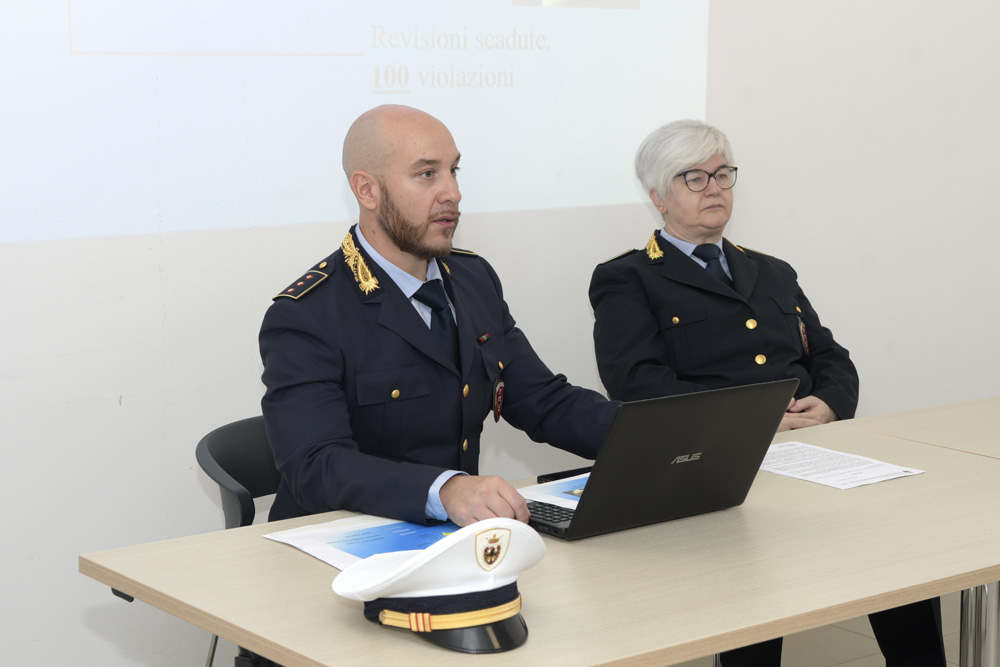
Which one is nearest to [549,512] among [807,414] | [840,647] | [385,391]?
[385,391]

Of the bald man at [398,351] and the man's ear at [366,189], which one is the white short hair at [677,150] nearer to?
the bald man at [398,351]

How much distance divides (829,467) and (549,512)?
2.06 ft

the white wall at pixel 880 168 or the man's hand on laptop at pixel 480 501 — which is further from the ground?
the white wall at pixel 880 168

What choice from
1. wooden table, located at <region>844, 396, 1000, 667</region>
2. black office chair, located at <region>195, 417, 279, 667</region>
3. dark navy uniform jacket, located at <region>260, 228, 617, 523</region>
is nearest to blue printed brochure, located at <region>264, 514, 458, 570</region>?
dark navy uniform jacket, located at <region>260, 228, 617, 523</region>

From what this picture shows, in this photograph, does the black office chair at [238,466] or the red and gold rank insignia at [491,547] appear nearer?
the red and gold rank insignia at [491,547]

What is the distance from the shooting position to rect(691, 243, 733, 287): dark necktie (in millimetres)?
2959

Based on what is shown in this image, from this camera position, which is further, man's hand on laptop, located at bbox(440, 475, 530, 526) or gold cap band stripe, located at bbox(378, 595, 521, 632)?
man's hand on laptop, located at bbox(440, 475, 530, 526)

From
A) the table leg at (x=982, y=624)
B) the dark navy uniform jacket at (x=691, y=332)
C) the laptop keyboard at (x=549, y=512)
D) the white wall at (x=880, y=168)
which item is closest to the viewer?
the laptop keyboard at (x=549, y=512)

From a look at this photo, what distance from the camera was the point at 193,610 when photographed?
1347mm

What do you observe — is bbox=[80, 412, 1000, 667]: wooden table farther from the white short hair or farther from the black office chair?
the white short hair

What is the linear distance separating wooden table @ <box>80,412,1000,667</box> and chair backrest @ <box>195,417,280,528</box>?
390mm

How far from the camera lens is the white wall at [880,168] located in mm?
3566

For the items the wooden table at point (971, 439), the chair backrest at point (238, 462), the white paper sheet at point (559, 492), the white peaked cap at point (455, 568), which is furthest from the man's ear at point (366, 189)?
the wooden table at point (971, 439)

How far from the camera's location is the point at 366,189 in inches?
85.4
